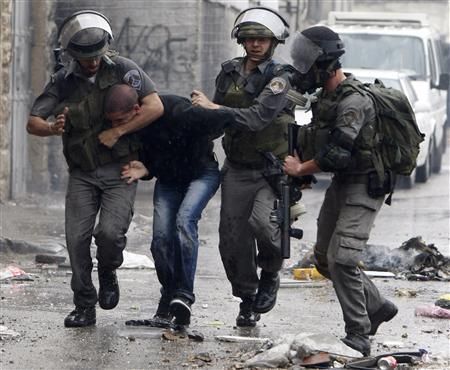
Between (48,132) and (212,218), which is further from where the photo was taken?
(212,218)

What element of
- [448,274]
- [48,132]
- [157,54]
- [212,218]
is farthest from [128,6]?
[48,132]

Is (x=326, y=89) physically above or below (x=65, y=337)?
above

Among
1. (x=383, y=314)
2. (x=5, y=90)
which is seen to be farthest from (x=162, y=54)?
(x=383, y=314)

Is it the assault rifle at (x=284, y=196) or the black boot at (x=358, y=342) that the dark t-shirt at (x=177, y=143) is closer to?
the assault rifle at (x=284, y=196)

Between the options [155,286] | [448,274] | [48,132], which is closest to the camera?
A: [48,132]

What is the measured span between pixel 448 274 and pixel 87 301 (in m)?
3.61

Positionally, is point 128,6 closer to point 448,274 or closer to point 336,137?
point 448,274

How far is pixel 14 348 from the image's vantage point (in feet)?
21.6

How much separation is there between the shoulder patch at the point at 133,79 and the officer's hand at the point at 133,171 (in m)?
0.42

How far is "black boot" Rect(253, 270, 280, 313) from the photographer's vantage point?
23.7 feet

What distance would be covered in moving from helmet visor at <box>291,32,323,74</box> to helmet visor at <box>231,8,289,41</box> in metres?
0.42

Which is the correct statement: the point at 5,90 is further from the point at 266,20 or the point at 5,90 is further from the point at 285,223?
the point at 285,223

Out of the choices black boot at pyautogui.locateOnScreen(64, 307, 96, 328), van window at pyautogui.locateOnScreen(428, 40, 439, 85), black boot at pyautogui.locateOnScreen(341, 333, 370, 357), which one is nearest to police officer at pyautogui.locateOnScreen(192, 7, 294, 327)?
black boot at pyautogui.locateOnScreen(341, 333, 370, 357)

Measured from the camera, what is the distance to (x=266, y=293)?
7.27 meters
